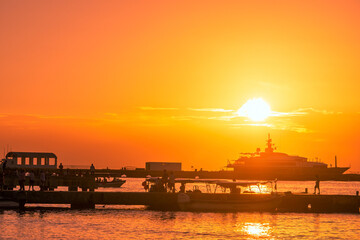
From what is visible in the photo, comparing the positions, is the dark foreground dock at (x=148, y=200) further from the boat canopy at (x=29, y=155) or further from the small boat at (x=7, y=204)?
the boat canopy at (x=29, y=155)

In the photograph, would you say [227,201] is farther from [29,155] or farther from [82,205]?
[29,155]

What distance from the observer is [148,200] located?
62312mm

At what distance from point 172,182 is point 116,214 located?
7186mm

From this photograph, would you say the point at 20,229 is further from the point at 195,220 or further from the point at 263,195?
the point at 263,195

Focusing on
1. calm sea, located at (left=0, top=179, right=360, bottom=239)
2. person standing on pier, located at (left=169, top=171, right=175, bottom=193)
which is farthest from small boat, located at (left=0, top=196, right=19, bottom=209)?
person standing on pier, located at (left=169, top=171, right=175, bottom=193)

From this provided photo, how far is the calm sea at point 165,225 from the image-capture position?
46.8 meters

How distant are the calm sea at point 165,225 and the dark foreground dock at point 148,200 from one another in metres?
1.12

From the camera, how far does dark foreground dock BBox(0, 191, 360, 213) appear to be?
6222 centimetres

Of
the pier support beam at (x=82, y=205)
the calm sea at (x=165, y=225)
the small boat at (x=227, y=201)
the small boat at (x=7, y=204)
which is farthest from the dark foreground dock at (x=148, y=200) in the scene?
the calm sea at (x=165, y=225)

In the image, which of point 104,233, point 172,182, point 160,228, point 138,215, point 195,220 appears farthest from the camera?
point 172,182

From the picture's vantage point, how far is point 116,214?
2388 inches

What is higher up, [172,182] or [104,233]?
[172,182]

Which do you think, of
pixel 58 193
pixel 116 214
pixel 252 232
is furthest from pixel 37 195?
pixel 252 232

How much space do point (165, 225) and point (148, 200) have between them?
10.2m
